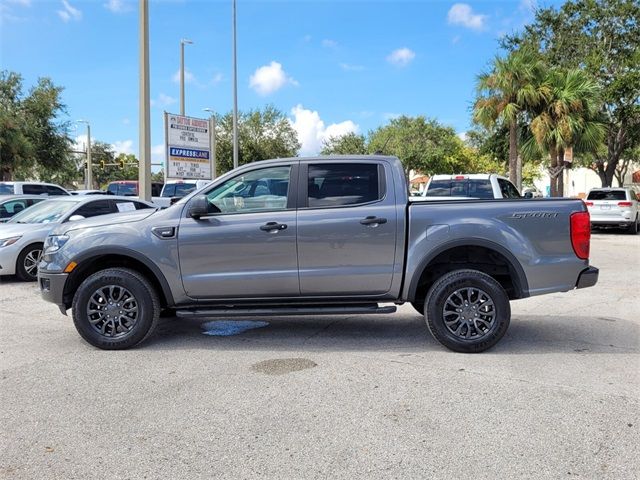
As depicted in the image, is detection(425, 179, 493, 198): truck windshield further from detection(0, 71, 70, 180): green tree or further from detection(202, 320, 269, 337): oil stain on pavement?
detection(0, 71, 70, 180): green tree

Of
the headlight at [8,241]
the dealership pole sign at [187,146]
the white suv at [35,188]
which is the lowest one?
the headlight at [8,241]

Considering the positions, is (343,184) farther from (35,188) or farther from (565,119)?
(565,119)

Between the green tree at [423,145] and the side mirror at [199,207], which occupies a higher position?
the green tree at [423,145]

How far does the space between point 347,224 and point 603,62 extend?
2311cm

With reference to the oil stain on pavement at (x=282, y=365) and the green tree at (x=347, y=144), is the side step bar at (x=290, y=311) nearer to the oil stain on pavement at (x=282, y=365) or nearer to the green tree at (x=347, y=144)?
the oil stain on pavement at (x=282, y=365)

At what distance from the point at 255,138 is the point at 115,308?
3422cm

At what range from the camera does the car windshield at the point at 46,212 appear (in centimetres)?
1022

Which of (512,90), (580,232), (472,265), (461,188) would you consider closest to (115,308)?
(472,265)

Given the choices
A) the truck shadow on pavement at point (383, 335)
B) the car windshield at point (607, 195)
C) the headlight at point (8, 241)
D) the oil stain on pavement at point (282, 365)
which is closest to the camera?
the oil stain on pavement at point (282, 365)

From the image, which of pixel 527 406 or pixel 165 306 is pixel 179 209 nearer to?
pixel 165 306

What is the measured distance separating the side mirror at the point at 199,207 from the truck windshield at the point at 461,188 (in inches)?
332

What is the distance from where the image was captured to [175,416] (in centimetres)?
404

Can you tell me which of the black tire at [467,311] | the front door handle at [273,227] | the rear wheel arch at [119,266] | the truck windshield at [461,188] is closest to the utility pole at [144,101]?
the truck windshield at [461,188]

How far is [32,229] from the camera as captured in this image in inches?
387
